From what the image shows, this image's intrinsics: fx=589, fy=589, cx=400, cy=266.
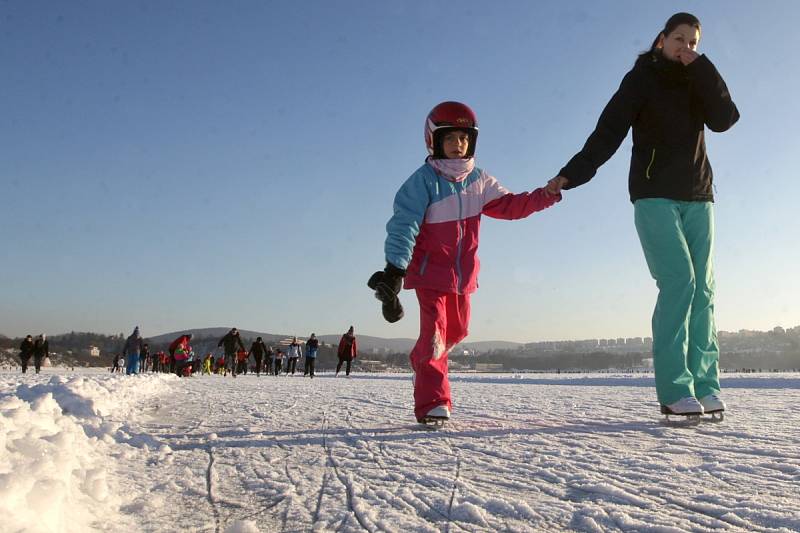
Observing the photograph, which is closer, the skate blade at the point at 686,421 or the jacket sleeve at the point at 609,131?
the skate blade at the point at 686,421

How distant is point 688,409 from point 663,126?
1775mm

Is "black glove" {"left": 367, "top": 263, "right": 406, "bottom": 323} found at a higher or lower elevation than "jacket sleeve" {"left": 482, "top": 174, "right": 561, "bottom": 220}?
lower

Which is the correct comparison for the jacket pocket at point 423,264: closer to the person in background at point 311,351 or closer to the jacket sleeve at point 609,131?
the jacket sleeve at point 609,131

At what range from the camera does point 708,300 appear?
375 centimetres

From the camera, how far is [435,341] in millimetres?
3576

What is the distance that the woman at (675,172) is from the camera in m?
3.62

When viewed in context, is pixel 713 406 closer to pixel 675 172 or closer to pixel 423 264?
pixel 675 172

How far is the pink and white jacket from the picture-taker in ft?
12.0

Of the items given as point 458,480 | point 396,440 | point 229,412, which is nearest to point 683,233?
point 396,440

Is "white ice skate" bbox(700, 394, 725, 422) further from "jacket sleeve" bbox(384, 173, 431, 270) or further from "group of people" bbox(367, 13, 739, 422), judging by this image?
"jacket sleeve" bbox(384, 173, 431, 270)

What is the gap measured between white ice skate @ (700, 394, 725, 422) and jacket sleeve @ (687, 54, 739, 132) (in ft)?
5.66

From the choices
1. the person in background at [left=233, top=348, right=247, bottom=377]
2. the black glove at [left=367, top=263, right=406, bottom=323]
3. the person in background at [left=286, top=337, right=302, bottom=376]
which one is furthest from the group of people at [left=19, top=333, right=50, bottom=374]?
the black glove at [left=367, top=263, right=406, bottom=323]

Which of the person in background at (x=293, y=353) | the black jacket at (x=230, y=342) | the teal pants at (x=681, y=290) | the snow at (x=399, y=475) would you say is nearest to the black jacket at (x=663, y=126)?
the teal pants at (x=681, y=290)

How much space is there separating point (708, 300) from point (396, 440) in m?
2.27
